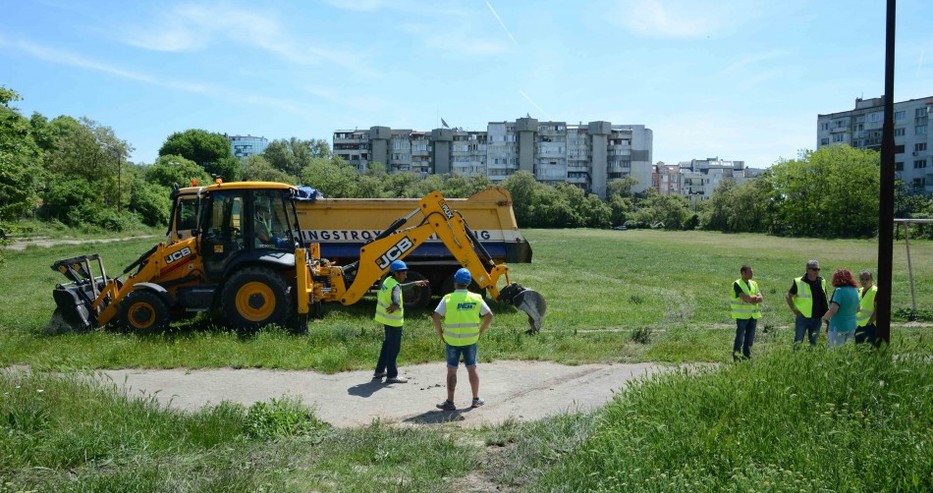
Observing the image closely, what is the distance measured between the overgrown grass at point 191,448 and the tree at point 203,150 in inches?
3961

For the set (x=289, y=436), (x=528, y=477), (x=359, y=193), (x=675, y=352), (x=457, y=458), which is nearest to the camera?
(x=528, y=477)

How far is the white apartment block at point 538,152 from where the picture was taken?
141m

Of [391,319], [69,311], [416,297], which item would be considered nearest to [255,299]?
[69,311]

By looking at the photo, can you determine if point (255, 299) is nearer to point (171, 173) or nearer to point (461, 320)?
point (461, 320)

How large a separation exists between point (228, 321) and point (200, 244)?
163cm

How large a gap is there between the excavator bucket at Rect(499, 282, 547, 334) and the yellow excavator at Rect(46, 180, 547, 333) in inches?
0.8

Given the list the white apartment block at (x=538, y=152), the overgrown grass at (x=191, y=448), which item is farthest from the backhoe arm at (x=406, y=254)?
the white apartment block at (x=538, y=152)

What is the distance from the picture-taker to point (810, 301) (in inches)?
442

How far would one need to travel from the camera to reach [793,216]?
83.6m

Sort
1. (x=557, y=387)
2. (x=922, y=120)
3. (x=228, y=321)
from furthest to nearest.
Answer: (x=922, y=120), (x=228, y=321), (x=557, y=387)

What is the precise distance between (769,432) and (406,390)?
535 cm

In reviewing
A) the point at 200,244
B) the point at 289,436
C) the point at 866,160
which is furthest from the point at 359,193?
the point at 289,436

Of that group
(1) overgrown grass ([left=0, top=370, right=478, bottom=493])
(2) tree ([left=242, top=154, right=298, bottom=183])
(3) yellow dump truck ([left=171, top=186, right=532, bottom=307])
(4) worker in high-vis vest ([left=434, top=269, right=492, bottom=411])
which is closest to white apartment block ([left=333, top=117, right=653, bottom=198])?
(2) tree ([left=242, top=154, right=298, bottom=183])

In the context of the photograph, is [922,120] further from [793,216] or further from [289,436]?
[289,436]
